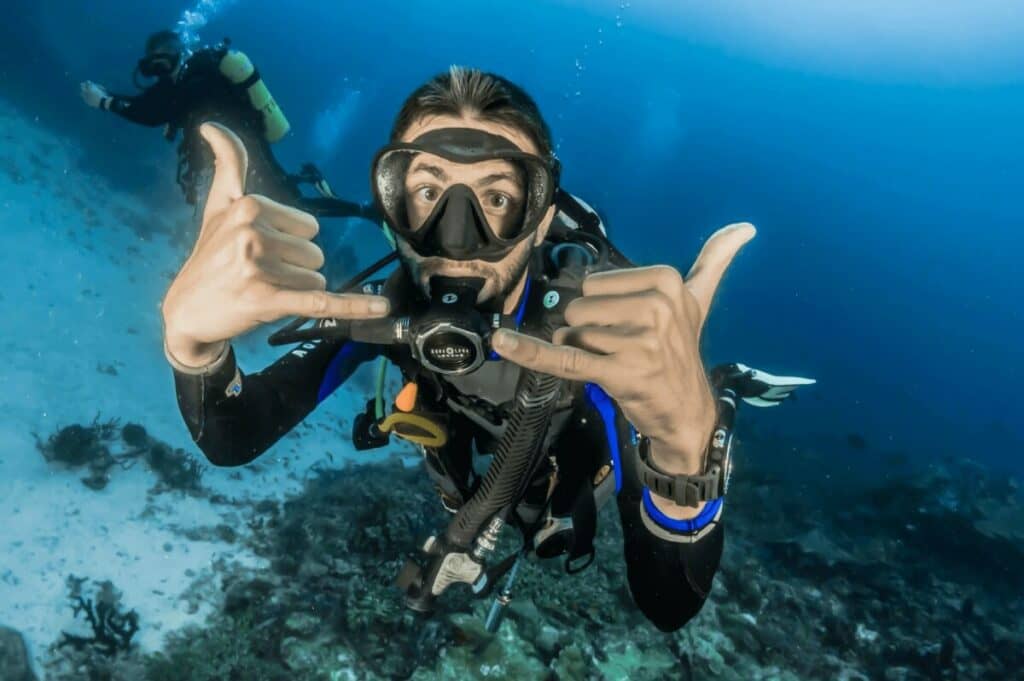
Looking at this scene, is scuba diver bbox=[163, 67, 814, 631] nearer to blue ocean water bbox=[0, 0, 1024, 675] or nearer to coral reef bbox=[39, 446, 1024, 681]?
coral reef bbox=[39, 446, 1024, 681]

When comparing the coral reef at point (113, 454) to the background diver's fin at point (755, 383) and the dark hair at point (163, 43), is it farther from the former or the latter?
the background diver's fin at point (755, 383)

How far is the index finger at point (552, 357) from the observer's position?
1.41 metres

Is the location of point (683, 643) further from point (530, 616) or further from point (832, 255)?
point (832, 255)

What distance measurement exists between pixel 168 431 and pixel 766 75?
379 ft

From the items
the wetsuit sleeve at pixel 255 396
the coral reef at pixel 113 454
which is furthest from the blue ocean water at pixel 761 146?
the wetsuit sleeve at pixel 255 396

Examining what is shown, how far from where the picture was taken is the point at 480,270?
2609mm

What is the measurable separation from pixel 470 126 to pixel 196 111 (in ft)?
29.0

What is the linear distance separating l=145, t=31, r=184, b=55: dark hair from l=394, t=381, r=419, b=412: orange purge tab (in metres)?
9.16

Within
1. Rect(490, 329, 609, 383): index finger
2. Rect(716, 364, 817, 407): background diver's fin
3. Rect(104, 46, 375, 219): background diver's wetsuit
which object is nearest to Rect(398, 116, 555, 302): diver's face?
Rect(490, 329, 609, 383): index finger

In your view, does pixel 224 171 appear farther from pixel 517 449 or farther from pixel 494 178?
pixel 517 449

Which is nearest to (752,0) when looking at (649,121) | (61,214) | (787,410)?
(649,121)

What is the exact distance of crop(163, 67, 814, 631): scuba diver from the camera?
155 centimetres

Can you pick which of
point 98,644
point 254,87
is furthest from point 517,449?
point 254,87

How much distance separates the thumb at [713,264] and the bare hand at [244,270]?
92 cm
